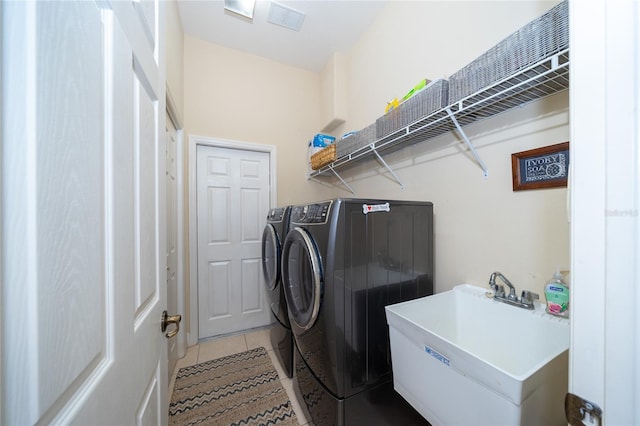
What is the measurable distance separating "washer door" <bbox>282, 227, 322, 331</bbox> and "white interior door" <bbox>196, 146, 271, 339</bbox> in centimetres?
118

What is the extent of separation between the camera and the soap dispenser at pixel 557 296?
0.90 m

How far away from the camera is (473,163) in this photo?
129 cm

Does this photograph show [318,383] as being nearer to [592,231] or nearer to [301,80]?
[592,231]

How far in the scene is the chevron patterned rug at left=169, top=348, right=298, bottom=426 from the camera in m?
1.43

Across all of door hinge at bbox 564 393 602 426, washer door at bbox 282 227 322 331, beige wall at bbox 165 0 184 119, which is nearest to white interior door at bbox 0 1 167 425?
washer door at bbox 282 227 322 331

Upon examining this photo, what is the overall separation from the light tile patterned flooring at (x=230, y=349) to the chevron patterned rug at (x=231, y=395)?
0.05 metres

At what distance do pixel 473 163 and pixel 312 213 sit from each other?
97 cm

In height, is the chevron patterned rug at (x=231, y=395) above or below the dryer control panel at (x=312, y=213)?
below

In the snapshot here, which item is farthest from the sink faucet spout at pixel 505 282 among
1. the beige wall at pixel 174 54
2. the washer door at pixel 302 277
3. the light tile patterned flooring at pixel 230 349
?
the beige wall at pixel 174 54

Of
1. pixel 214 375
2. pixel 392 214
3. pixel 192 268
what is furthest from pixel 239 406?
pixel 392 214

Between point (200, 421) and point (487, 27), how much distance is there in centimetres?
283

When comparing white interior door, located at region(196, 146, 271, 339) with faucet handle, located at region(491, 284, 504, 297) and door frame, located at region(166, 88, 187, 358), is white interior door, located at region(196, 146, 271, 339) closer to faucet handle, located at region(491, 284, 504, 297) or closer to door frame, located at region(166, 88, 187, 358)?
door frame, located at region(166, 88, 187, 358)

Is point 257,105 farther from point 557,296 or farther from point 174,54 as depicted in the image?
point 557,296

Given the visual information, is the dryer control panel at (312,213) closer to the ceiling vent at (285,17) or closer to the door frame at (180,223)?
the door frame at (180,223)
